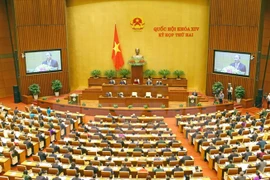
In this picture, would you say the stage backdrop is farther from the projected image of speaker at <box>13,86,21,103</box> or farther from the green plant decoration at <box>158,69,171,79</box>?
A: the projected image of speaker at <box>13,86,21,103</box>

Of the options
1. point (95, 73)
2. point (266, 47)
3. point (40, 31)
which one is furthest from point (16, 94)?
point (266, 47)

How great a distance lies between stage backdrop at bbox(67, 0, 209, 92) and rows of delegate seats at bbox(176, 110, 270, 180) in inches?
299

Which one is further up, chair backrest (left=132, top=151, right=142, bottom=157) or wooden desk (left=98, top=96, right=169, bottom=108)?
wooden desk (left=98, top=96, right=169, bottom=108)

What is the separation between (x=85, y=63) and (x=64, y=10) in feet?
15.1

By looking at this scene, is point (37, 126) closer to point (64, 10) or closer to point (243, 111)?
point (64, 10)

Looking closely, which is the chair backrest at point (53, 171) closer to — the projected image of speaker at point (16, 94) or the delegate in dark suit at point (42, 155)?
the delegate in dark suit at point (42, 155)

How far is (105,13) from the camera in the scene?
96.6 ft

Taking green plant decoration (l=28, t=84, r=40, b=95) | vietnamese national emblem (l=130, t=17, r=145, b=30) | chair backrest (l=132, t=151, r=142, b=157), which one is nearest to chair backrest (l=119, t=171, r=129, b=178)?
chair backrest (l=132, t=151, r=142, b=157)

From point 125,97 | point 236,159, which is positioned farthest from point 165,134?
point 125,97

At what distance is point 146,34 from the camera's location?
29.6 metres

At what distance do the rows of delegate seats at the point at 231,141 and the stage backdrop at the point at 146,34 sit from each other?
760 cm

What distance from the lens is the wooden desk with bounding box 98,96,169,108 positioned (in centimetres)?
2525

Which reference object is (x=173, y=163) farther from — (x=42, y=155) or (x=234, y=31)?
(x=234, y=31)

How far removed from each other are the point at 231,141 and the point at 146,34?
1411cm
